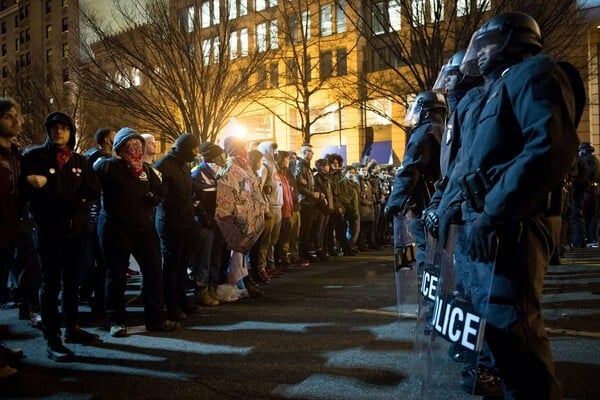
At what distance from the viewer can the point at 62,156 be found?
17.5 ft

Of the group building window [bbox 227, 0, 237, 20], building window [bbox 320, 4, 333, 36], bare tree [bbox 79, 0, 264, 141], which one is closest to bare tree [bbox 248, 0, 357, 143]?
building window [bbox 320, 4, 333, 36]

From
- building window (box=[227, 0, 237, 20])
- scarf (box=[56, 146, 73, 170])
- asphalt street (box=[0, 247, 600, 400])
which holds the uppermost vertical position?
building window (box=[227, 0, 237, 20])

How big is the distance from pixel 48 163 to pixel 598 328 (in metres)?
5.58

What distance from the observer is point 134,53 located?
17172 millimetres

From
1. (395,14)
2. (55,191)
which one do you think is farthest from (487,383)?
(395,14)

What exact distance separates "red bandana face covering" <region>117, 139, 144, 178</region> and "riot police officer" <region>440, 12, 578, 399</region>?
3.89 meters

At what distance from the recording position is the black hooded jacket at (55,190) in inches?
202

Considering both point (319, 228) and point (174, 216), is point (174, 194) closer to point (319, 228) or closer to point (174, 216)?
point (174, 216)

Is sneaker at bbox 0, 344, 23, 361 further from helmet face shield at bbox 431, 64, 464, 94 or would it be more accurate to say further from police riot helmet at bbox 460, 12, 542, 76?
police riot helmet at bbox 460, 12, 542, 76

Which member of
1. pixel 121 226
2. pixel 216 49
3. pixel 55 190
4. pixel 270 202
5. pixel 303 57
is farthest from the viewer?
pixel 303 57

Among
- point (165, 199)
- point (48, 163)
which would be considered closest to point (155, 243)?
point (165, 199)

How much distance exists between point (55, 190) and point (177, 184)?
158cm

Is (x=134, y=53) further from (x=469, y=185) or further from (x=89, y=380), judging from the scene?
(x=469, y=185)

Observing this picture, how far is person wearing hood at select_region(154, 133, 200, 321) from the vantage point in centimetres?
648
